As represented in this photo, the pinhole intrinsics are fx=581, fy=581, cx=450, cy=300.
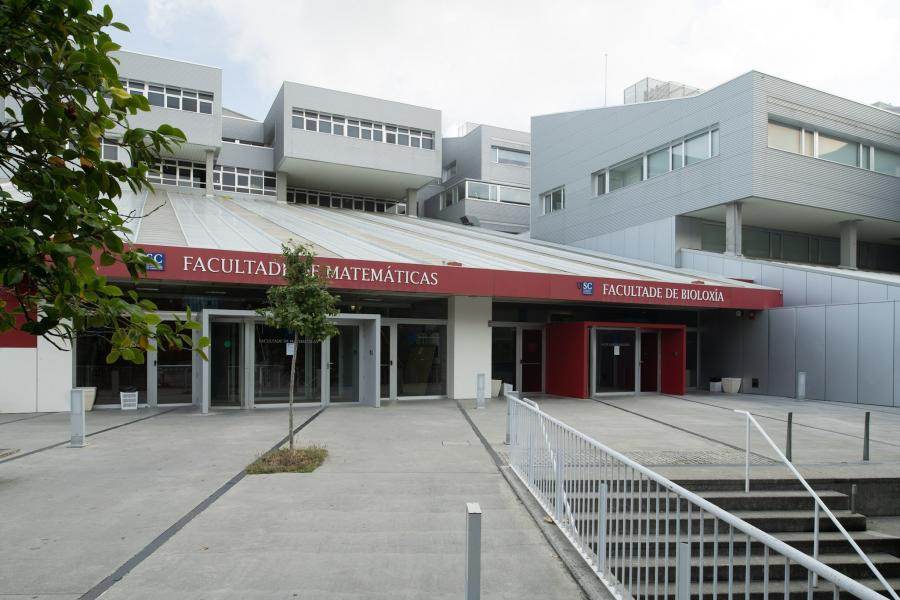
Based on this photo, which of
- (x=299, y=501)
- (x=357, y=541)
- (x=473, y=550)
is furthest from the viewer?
(x=299, y=501)

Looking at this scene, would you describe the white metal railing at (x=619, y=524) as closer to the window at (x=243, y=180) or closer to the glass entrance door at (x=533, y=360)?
the glass entrance door at (x=533, y=360)

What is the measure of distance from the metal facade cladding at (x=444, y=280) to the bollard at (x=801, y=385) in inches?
103

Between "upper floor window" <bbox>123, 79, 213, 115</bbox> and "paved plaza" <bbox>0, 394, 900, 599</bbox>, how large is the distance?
22.6m

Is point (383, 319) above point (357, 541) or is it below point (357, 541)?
above

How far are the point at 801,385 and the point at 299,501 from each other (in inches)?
741

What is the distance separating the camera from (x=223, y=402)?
52.7ft

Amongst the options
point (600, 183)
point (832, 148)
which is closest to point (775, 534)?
point (832, 148)

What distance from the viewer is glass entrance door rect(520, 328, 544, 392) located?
20672mm

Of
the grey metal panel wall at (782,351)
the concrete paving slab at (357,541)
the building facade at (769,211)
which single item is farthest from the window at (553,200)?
the concrete paving slab at (357,541)

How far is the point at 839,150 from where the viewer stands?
25.9m

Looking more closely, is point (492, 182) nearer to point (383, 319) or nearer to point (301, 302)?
point (383, 319)

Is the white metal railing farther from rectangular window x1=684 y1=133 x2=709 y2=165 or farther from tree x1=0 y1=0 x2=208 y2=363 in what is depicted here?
rectangular window x1=684 y1=133 x2=709 y2=165

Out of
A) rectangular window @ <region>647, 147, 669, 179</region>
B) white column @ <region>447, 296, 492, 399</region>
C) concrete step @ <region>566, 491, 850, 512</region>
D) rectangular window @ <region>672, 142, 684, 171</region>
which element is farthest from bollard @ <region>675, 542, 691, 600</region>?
rectangular window @ <region>647, 147, 669, 179</region>

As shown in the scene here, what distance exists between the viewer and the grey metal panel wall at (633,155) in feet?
78.4
